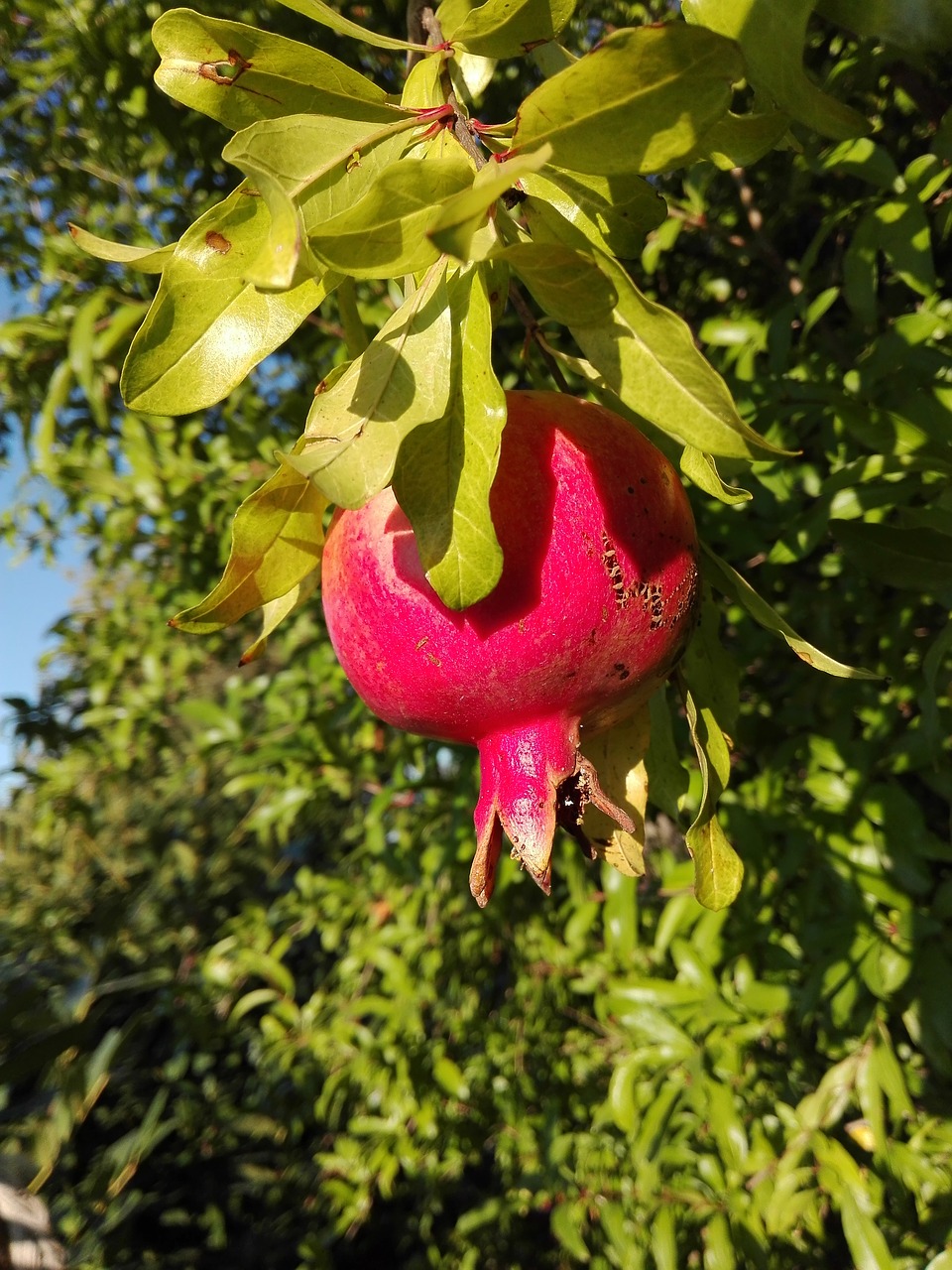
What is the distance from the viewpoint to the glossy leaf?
0.50m

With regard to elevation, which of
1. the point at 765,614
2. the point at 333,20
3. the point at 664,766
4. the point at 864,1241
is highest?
the point at 333,20

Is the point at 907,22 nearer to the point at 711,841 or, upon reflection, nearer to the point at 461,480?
the point at 461,480

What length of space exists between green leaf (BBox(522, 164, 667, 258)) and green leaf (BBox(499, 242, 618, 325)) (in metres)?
0.05

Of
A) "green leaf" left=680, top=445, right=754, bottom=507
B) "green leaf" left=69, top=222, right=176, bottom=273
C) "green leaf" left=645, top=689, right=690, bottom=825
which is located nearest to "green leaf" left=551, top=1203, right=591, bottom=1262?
"green leaf" left=645, top=689, right=690, bottom=825

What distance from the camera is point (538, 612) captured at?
37 cm

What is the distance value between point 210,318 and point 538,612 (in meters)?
0.20

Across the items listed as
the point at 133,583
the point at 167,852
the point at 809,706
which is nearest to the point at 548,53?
the point at 809,706

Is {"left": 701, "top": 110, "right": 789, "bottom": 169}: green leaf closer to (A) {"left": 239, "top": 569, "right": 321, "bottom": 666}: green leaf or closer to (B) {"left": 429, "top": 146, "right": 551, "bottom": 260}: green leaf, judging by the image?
(B) {"left": 429, "top": 146, "right": 551, "bottom": 260}: green leaf

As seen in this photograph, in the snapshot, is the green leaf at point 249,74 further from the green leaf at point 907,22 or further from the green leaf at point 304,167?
the green leaf at point 907,22

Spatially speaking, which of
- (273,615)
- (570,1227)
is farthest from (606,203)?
(570,1227)

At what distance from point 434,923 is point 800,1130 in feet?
2.04

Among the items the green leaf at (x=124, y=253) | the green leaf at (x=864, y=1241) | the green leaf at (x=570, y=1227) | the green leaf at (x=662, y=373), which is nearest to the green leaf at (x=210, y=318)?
the green leaf at (x=124, y=253)

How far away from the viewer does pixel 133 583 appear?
189cm

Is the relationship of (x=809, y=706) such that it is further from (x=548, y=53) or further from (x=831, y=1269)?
(x=831, y=1269)
